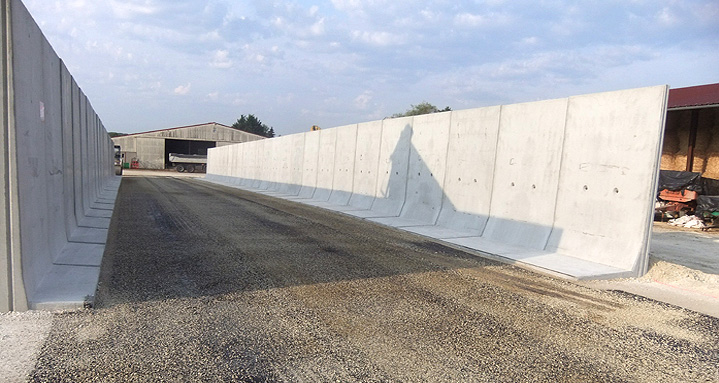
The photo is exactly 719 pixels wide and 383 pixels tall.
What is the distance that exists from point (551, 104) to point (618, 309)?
427 centimetres

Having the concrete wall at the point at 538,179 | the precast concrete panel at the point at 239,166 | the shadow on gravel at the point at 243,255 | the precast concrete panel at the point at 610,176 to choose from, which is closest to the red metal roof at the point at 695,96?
the concrete wall at the point at 538,179

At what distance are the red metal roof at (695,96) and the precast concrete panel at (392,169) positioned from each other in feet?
34.3

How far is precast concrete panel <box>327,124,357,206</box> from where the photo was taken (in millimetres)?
15227

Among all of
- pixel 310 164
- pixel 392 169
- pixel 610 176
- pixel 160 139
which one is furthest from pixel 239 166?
pixel 610 176

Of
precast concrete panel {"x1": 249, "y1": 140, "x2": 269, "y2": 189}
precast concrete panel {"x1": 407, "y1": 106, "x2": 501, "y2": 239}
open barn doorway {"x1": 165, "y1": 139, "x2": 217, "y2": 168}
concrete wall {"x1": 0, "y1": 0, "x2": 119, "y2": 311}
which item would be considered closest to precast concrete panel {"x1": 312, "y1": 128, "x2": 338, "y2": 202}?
precast concrete panel {"x1": 407, "y1": 106, "x2": 501, "y2": 239}

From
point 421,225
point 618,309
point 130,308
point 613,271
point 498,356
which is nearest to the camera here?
point 498,356

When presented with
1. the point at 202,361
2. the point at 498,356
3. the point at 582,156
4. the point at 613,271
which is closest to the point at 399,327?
the point at 498,356

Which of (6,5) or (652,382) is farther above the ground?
(6,5)

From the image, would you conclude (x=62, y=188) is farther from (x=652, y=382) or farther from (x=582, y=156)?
(x=582, y=156)

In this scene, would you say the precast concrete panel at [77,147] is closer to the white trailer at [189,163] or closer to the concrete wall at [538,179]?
the concrete wall at [538,179]

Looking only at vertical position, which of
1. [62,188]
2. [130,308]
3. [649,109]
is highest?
[649,109]

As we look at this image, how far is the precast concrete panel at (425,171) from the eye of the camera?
34.1ft

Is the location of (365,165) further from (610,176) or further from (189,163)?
(189,163)

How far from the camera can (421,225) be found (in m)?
10.2
